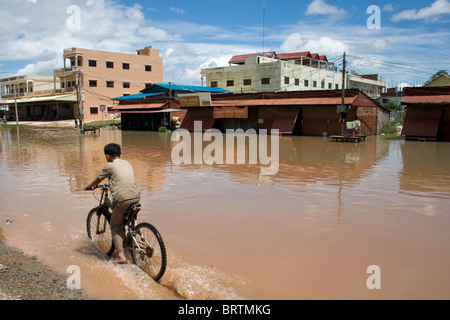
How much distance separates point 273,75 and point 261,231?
40.2 m

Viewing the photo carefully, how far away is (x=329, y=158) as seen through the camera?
611 inches

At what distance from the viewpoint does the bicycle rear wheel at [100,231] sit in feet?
17.4

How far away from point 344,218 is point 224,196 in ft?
9.29

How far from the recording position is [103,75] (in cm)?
5275

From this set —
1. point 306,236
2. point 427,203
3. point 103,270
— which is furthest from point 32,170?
point 427,203

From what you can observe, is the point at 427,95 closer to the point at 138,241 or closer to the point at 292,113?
the point at 292,113

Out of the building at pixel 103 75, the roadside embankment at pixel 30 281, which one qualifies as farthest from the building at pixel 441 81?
the roadside embankment at pixel 30 281

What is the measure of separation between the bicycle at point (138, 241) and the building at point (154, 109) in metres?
30.1

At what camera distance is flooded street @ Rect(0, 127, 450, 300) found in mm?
4297

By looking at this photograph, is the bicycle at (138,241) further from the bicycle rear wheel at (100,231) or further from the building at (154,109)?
the building at (154,109)

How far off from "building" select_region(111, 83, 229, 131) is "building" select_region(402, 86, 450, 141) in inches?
659

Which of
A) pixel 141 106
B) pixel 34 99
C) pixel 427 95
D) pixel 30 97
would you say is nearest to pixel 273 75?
pixel 141 106

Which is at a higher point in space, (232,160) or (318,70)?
(318,70)
